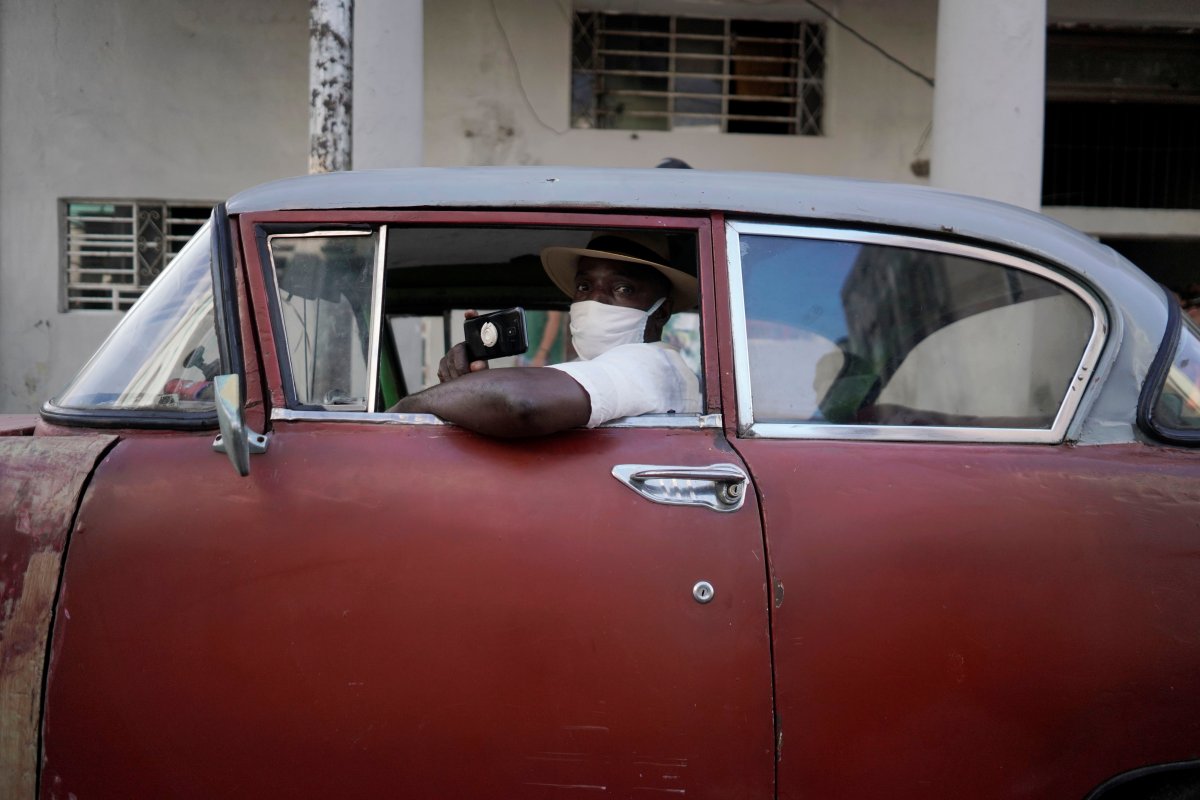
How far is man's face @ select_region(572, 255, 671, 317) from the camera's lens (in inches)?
89.0

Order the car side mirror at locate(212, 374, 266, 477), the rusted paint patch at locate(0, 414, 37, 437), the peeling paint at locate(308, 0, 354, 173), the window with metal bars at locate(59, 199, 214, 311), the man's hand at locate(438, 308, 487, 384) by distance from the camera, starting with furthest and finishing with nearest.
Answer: the window with metal bars at locate(59, 199, 214, 311), the peeling paint at locate(308, 0, 354, 173), the man's hand at locate(438, 308, 487, 384), the rusted paint patch at locate(0, 414, 37, 437), the car side mirror at locate(212, 374, 266, 477)

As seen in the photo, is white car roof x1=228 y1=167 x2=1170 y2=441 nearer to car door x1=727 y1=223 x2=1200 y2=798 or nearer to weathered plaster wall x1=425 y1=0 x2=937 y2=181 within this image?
car door x1=727 y1=223 x2=1200 y2=798

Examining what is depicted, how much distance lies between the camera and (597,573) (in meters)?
1.61

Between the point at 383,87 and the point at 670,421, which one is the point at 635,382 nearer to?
the point at 670,421

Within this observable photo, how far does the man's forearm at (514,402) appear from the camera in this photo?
1.68m

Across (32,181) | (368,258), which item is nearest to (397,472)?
(368,258)

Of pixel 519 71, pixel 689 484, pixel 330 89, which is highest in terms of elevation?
pixel 519 71

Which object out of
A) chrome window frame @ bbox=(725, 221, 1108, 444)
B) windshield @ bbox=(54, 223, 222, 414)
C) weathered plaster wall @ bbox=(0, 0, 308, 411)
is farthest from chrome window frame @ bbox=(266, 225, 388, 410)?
weathered plaster wall @ bbox=(0, 0, 308, 411)

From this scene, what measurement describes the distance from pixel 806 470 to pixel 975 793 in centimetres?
63

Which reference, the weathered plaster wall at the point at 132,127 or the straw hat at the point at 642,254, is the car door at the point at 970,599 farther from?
the weathered plaster wall at the point at 132,127

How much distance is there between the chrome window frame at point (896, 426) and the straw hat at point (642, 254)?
0.57ft

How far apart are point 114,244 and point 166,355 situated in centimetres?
629

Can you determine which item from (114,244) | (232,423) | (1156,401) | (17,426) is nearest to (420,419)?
(232,423)

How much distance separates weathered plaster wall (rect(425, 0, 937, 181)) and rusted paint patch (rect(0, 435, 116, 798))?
5.86 m
